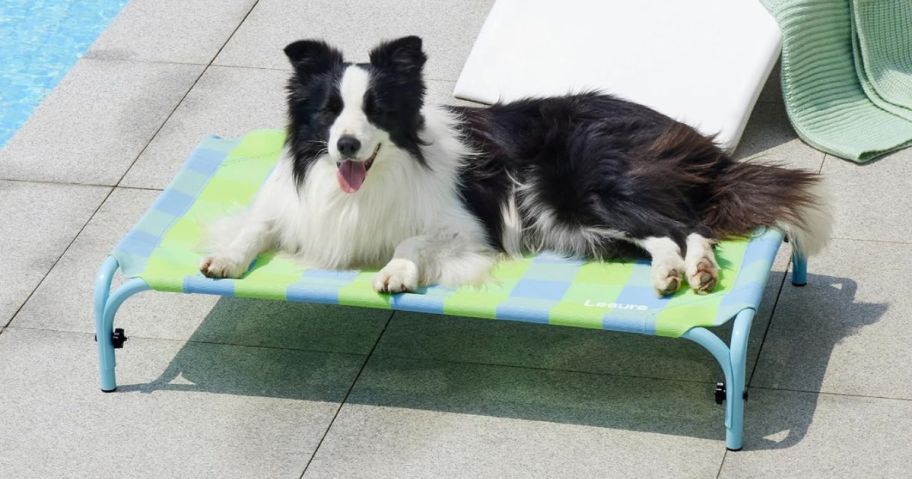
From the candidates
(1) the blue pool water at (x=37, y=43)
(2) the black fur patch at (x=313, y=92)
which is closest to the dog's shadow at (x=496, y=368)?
(2) the black fur patch at (x=313, y=92)

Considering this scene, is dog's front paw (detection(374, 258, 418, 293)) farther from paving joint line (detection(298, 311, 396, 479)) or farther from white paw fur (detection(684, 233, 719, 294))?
white paw fur (detection(684, 233, 719, 294))

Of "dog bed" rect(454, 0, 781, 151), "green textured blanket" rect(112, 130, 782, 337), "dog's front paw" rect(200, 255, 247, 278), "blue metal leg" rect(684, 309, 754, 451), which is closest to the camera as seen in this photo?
"blue metal leg" rect(684, 309, 754, 451)

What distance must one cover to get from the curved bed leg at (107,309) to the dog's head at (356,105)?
30.1 inches

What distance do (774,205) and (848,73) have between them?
1725 millimetres

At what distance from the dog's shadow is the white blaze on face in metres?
0.84

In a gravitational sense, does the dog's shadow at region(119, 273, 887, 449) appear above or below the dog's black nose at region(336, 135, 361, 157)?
below

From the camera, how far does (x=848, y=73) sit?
6.17 meters

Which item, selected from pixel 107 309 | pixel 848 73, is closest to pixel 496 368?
pixel 107 309

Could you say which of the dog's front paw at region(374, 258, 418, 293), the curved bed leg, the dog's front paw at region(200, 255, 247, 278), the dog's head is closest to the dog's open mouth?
the dog's head

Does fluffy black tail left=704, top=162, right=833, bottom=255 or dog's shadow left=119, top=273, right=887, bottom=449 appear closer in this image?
dog's shadow left=119, top=273, right=887, bottom=449

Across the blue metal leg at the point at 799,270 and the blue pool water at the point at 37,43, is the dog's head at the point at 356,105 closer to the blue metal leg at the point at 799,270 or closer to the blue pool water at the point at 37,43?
the blue metal leg at the point at 799,270

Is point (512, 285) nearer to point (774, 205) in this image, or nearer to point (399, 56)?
point (399, 56)

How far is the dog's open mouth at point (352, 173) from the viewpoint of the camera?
15.2 ft

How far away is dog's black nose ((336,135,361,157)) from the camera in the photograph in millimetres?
4410
